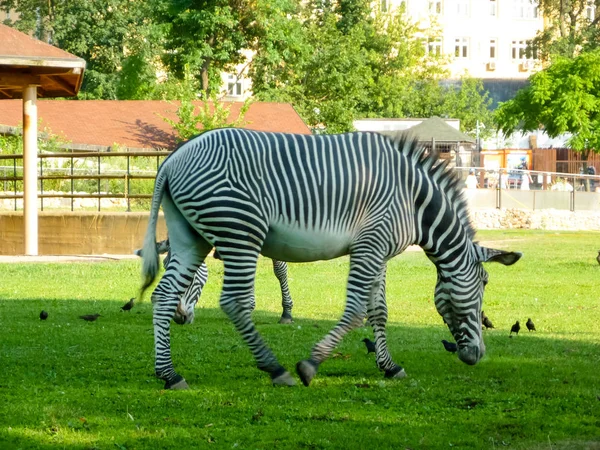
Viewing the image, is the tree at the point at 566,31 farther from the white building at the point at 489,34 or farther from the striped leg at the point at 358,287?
the striped leg at the point at 358,287

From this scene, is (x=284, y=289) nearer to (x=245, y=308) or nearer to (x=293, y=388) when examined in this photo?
(x=245, y=308)

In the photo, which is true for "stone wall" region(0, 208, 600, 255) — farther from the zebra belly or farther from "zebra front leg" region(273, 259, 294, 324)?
the zebra belly

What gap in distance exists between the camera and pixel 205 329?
35.1ft

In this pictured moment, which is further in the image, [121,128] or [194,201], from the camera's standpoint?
[121,128]

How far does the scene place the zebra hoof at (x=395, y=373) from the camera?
7872mm

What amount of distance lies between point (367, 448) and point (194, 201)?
2.55 m

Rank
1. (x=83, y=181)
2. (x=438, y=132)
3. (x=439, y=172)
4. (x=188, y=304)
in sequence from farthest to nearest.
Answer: (x=438, y=132), (x=83, y=181), (x=188, y=304), (x=439, y=172)

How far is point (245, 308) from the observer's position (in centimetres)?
744

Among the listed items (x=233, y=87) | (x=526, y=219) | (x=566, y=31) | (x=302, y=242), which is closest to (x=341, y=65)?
(x=233, y=87)

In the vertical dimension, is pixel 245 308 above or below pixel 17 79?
below

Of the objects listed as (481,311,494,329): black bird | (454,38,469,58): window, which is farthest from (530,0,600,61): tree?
(481,311,494,329): black bird

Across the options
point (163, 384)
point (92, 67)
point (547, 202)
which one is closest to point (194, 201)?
point (163, 384)

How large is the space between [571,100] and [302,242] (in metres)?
43.8

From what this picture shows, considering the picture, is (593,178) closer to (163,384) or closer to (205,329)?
(205,329)
